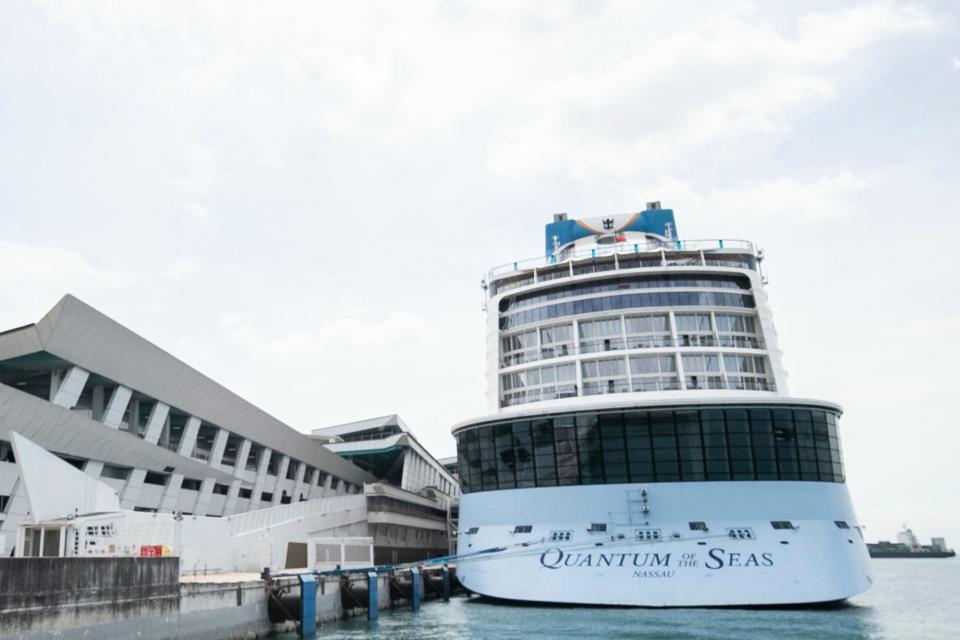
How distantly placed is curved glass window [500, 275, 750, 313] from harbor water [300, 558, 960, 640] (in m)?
19.4

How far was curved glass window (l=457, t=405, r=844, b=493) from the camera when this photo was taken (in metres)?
36.2

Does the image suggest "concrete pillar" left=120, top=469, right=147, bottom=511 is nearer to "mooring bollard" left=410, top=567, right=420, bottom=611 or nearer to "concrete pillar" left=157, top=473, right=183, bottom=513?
"concrete pillar" left=157, top=473, right=183, bottom=513

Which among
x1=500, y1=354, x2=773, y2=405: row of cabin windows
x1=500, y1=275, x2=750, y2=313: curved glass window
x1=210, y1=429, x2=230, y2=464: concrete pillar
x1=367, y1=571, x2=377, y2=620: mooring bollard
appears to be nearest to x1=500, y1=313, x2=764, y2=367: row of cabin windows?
x1=500, y1=354, x2=773, y2=405: row of cabin windows

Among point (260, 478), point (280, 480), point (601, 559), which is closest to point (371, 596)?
point (601, 559)

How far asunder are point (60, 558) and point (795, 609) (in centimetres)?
2844

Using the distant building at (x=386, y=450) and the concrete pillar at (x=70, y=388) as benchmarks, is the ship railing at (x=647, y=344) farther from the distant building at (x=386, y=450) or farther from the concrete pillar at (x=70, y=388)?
the distant building at (x=386, y=450)

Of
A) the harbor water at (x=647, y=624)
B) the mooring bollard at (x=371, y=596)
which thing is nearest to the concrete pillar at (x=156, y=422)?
the mooring bollard at (x=371, y=596)

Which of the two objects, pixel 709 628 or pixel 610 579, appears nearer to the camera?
pixel 709 628

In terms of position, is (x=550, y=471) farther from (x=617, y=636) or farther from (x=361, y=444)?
(x=361, y=444)

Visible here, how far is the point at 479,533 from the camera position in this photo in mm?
39000

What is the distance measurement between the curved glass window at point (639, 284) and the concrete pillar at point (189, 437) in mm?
21280

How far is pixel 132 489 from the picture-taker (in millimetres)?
40688

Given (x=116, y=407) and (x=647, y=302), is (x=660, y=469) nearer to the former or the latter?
(x=647, y=302)

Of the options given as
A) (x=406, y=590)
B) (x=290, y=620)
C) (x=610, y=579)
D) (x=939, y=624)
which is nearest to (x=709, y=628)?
(x=610, y=579)
